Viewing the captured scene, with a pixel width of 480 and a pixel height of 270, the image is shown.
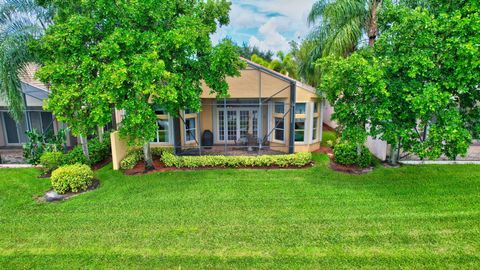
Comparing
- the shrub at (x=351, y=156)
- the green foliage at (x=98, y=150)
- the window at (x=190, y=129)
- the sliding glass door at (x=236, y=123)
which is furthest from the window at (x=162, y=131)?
the shrub at (x=351, y=156)

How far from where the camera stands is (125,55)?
852 centimetres

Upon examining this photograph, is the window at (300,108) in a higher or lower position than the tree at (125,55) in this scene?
lower

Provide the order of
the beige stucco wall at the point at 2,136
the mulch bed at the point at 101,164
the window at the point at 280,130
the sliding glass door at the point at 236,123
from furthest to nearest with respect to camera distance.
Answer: the sliding glass door at the point at 236,123 → the beige stucco wall at the point at 2,136 → the window at the point at 280,130 → the mulch bed at the point at 101,164

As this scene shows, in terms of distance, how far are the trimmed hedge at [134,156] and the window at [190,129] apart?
150 cm

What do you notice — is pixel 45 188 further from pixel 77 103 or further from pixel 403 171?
pixel 403 171

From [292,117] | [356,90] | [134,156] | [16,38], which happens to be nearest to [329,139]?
[292,117]

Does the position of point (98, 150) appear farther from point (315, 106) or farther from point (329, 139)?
point (329, 139)

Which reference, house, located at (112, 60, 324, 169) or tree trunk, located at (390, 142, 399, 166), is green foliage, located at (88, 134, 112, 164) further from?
tree trunk, located at (390, 142, 399, 166)

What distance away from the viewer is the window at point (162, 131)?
13.7m

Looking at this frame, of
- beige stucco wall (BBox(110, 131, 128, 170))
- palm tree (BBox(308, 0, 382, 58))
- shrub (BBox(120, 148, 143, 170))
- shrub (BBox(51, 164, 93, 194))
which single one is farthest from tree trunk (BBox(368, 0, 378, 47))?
shrub (BBox(51, 164, 93, 194))

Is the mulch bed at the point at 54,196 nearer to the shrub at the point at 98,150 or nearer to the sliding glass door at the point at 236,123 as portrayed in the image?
the shrub at the point at 98,150

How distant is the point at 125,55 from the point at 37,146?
6531mm

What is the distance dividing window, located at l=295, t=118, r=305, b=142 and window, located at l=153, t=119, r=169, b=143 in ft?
21.5

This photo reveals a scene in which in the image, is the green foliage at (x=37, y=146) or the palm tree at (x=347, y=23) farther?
the palm tree at (x=347, y=23)
